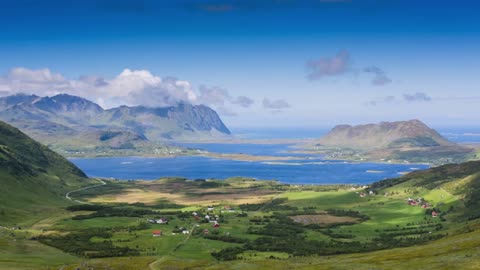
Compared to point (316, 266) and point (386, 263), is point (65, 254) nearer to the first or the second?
point (316, 266)

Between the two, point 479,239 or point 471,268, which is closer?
point 471,268

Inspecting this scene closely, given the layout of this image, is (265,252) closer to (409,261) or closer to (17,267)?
(409,261)

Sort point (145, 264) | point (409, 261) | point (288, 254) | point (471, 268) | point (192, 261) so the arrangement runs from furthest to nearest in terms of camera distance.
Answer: point (288, 254)
point (192, 261)
point (145, 264)
point (409, 261)
point (471, 268)

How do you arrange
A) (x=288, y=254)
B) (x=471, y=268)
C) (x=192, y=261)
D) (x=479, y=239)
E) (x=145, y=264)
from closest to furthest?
(x=471, y=268), (x=479, y=239), (x=145, y=264), (x=192, y=261), (x=288, y=254)

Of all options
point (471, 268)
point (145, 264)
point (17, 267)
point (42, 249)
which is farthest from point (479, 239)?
point (42, 249)

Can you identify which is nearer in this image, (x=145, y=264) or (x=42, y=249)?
(x=145, y=264)

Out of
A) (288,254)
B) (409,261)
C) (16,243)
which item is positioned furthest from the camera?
(288,254)

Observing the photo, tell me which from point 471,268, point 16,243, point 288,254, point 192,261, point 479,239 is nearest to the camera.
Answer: point 471,268

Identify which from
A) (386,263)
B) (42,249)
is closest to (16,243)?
(42,249)
